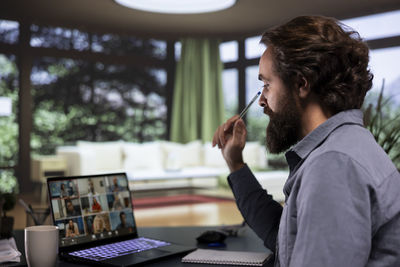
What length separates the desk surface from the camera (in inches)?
49.8

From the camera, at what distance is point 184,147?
848 centimetres

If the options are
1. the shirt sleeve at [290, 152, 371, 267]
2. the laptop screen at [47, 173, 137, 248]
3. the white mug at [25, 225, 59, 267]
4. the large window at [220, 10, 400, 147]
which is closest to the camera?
the shirt sleeve at [290, 152, 371, 267]

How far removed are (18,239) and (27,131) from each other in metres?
6.97

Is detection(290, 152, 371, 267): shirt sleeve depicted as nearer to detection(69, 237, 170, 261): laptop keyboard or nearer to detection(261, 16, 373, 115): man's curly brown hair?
detection(261, 16, 373, 115): man's curly brown hair

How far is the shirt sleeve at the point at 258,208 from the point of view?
1227 millimetres

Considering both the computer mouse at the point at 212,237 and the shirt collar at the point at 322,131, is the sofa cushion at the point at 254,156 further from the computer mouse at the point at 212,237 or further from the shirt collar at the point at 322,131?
the shirt collar at the point at 322,131

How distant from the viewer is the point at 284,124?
1.01 metres

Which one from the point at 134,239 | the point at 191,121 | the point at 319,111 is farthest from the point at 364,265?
the point at 191,121

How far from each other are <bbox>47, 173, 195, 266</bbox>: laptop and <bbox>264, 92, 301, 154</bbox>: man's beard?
1.47 ft

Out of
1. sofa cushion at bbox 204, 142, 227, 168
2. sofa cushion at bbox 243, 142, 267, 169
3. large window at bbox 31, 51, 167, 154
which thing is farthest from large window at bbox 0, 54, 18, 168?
sofa cushion at bbox 243, 142, 267, 169

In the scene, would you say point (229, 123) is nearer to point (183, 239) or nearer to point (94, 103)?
point (183, 239)

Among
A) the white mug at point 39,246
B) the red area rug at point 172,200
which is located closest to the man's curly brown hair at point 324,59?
the white mug at point 39,246

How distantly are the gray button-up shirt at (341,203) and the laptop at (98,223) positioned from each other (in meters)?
0.54

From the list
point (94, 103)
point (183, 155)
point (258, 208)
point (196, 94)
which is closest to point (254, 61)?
point (196, 94)
